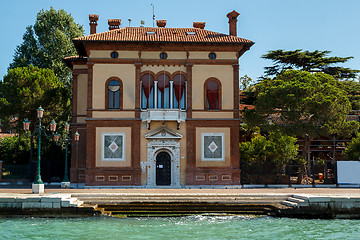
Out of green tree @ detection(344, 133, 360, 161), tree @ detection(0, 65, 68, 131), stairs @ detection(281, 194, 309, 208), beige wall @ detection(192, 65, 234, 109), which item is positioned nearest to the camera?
stairs @ detection(281, 194, 309, 208)

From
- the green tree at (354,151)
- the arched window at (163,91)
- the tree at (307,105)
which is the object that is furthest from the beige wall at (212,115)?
the green tree at (354,151)

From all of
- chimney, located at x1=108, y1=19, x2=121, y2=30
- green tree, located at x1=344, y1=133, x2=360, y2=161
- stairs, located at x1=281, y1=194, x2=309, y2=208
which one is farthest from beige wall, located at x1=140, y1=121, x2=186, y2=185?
green tree, located at x1=344, y1=133, x2=360, y2=161

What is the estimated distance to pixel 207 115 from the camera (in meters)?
32.2

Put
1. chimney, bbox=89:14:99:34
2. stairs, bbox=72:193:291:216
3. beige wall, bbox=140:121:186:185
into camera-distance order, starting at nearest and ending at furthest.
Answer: stairs, bbox=72:193:291:216
beige wall, bbox=140:121:186:185
chimney, bbox=89:14:99:34

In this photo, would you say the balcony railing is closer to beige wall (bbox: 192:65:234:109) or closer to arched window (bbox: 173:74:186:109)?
arched window (bbox: 173:74:186:109)

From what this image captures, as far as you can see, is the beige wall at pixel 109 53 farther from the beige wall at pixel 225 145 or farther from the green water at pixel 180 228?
the green water at pixel 180 228

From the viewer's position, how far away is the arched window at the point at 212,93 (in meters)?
32.4

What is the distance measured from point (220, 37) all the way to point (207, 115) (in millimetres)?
5525

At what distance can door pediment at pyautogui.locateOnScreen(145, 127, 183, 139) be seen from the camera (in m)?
31.6

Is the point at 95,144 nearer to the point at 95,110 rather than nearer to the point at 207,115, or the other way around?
the point at 95,110

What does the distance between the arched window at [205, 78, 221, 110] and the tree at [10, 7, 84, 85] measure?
63.5 feet

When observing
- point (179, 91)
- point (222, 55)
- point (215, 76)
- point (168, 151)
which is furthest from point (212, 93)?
point (168, 151)

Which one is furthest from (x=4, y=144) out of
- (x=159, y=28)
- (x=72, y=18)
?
(x=159, y=28)

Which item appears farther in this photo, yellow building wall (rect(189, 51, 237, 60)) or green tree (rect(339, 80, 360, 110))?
green tree (rect(339, 80, 360, 110))
